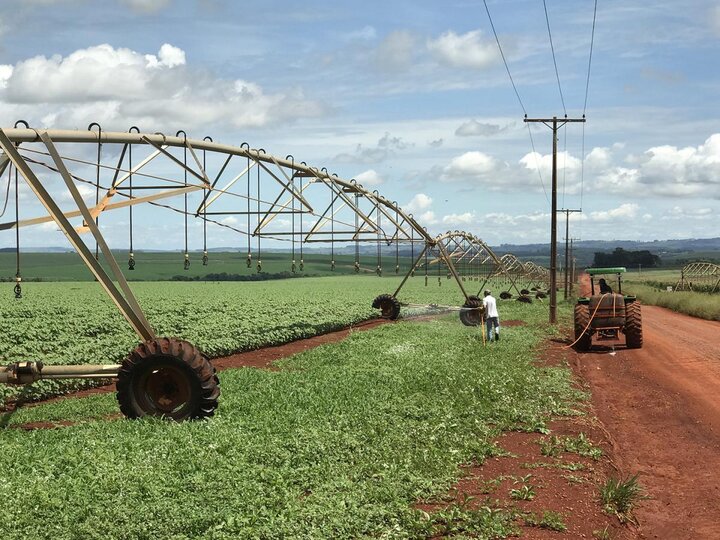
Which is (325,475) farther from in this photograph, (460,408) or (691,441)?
(691,441)

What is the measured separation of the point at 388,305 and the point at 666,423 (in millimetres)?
21815

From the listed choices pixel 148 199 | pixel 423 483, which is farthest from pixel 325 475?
pixel 148 199

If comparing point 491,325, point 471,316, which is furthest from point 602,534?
point 471,316

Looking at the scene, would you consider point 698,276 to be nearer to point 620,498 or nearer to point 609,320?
point 609,320

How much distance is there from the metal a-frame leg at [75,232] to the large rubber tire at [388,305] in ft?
73.0

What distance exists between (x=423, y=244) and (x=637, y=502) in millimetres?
22995

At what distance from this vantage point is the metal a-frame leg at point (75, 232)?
12.1 meters

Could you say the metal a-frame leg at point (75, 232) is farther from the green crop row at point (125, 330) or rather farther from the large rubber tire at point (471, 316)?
the large rubber tire at point (471, 316)

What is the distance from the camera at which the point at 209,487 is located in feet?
27.4

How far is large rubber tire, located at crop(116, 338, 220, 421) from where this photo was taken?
12.1 metres

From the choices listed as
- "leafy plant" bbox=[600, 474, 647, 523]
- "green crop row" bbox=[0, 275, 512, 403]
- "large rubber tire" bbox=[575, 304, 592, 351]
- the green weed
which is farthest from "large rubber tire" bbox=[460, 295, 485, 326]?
"leafy plant" bbox=[600, 474, 647, 523]

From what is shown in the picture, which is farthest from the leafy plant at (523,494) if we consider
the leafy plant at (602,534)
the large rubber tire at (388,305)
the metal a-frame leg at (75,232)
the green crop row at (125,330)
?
the large rubber tire at (388,305)

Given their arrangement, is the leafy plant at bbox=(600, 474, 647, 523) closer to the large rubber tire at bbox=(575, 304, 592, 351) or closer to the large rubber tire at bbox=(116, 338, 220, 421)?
the large rubber tire at bbox=(116, 338, 220, 421)

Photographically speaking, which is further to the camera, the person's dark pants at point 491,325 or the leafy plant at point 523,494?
the person's dark pants at point 491,325
